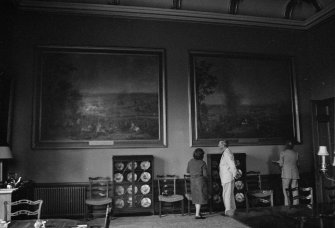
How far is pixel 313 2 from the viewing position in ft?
29.0

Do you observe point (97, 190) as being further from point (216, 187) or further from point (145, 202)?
point (216, 187)

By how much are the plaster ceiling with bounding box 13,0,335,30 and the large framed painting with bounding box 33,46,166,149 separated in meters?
1.04

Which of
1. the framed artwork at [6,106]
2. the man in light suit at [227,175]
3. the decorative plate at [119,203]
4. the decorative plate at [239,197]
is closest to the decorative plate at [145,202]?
the decorative plate at [119,203]

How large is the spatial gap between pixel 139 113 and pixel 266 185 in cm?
413

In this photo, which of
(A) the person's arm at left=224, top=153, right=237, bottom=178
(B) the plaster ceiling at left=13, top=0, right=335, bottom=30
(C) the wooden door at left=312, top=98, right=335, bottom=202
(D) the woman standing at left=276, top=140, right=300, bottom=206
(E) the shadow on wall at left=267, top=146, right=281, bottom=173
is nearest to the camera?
(A) the person's arm at left=224, top=153, right=237, bottom=178

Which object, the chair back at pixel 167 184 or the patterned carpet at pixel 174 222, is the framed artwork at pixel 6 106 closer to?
the patterned carpet at pixel 174 222

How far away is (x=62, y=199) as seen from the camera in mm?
7555

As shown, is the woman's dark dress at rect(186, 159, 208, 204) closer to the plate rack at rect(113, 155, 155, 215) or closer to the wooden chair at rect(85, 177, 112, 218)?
the plate rack at rect(113, 155, 155, 215)

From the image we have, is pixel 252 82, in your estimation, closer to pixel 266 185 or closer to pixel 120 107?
pixel 266 185

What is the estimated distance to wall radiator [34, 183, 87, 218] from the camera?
7469 mm

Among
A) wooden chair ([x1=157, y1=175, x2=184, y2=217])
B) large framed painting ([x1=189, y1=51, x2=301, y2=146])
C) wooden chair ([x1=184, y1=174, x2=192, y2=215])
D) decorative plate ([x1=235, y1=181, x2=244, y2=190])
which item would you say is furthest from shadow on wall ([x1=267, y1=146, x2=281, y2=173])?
wooden chair ([x1=157, y1=175, x2=184, y2=217])

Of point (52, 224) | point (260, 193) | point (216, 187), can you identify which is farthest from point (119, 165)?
point (52, 224)

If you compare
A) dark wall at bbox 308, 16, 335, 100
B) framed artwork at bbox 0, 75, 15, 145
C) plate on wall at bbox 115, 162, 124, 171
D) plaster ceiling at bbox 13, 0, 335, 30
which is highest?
plaster ceiling at bbox 13, 0, 335, 30

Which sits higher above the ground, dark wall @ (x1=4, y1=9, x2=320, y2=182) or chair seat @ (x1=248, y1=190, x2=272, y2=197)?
dark wall @ (x1=4, y1=9, x2=320, y2=182)
